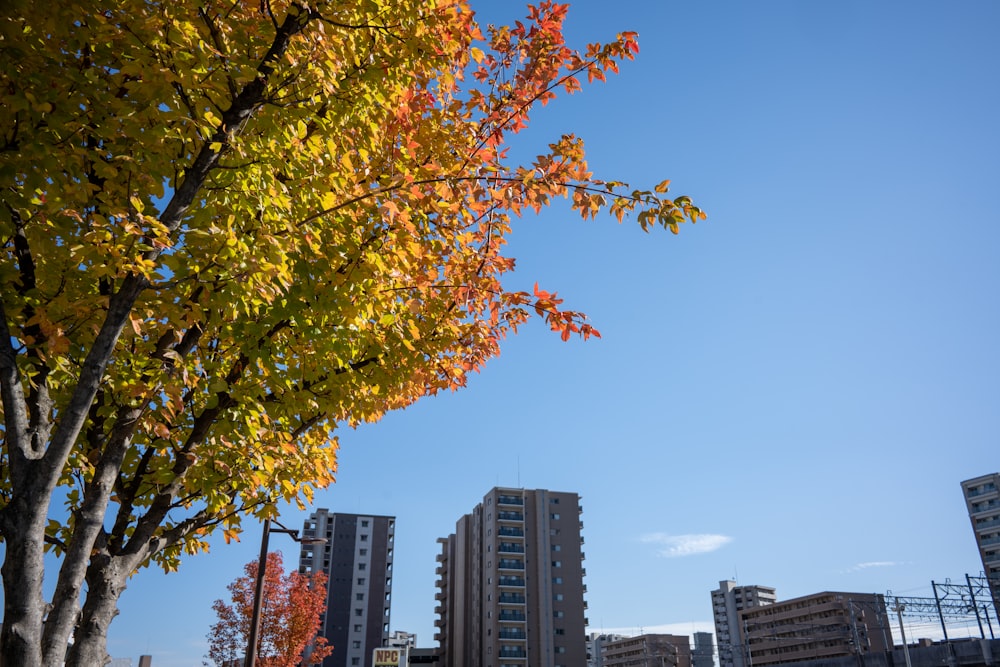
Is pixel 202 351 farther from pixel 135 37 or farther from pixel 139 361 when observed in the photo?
pixel 135 37

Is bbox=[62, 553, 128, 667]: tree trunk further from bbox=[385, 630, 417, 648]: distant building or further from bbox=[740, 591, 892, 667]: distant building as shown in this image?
bbox=[740, 591, 892, 667]: distant building

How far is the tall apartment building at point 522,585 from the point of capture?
69438 mm

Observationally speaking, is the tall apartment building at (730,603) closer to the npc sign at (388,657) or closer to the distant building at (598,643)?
the distant building at (598,643)

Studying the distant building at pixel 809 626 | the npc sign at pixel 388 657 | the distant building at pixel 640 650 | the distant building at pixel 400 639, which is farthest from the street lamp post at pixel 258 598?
the distant building at pixel 640 650

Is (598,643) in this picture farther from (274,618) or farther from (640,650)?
(274,618)

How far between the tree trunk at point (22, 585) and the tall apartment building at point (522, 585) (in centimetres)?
7256

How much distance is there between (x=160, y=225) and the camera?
3.67m

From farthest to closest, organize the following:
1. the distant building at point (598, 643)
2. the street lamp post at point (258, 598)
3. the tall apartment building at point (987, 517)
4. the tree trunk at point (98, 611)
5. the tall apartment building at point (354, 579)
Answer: the distant building at point (598, 643) < the tall apartment building at point (987, 517) < the tall apartment building at point (354, 579) < the street lamp post at point (258, 598) < the tree trunk at point (98, 611)

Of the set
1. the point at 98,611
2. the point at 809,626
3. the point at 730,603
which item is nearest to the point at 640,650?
the point at 730,603

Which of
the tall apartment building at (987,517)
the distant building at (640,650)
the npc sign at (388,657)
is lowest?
the distant building at (640,650)

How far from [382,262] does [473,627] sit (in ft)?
265

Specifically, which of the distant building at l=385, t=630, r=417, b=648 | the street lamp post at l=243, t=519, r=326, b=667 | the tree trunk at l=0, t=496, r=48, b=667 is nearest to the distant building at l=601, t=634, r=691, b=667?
the distant building at l=385, t=630, r=417, b=648

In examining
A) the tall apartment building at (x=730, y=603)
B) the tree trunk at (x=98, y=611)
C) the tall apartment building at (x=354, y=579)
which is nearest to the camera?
the tree trunk at (x=98, y=611)

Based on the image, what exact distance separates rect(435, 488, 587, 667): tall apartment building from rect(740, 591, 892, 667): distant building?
30.7 meters
